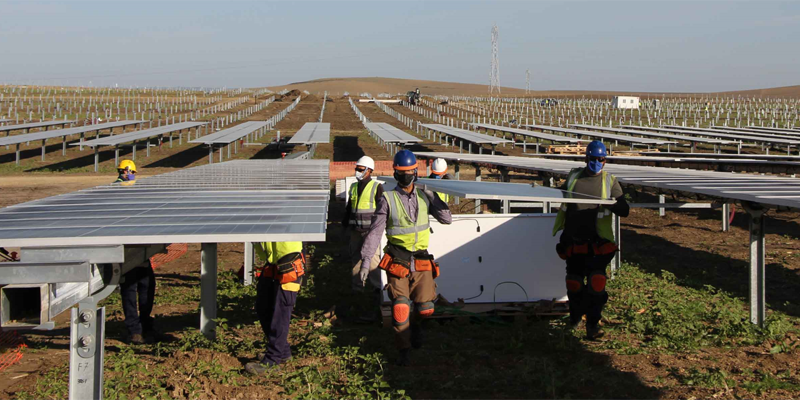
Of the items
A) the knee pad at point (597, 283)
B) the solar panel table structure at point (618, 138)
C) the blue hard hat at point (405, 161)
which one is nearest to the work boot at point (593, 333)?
the knee pad at point (597, 283)

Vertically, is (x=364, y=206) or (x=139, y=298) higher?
(x=364, y=206)

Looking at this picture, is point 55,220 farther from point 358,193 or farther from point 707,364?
point 707,364

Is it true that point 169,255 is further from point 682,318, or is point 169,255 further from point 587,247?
point 682,318

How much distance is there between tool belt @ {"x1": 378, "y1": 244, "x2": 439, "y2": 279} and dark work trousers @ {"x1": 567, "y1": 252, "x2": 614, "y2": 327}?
145 cm

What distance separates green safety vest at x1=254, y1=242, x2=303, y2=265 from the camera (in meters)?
5.15

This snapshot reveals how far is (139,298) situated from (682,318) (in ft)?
16.7

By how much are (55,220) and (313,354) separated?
2161mm

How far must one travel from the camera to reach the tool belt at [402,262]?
5402 millimetres

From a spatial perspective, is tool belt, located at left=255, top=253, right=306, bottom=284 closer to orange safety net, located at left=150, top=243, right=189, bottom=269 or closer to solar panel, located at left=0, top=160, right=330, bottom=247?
solar panel, located at left=0, top=160, right=330, bottom=247

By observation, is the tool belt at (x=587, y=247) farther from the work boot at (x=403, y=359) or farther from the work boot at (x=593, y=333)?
the work boot at (x=403, y=359)

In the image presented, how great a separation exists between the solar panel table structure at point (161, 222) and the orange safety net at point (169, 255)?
3489 mm

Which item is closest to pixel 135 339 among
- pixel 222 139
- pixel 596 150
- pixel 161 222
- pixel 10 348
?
pixel 10 348

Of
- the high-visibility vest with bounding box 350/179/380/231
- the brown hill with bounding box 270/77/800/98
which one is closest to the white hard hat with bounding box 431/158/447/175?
the high-visibility vest with bounding box 350/179/380/231

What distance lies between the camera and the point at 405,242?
5.46 meters
